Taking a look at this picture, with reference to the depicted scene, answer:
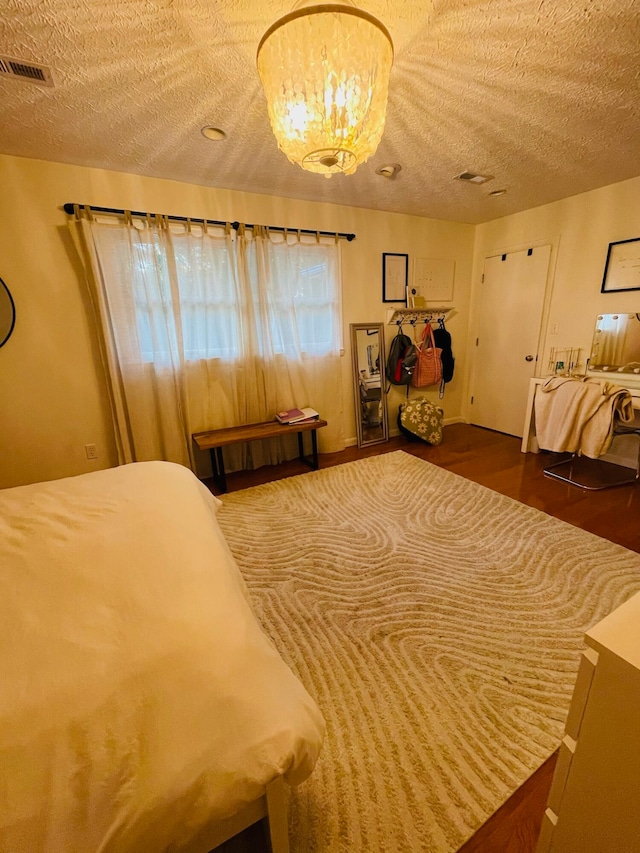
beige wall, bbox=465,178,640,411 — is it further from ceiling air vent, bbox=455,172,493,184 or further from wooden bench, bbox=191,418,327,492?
wooden bench, bbox=191,418,327,492

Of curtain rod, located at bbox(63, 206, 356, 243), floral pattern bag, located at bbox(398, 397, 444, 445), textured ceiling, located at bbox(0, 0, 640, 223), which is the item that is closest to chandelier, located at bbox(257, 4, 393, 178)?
textured ceiling, located at bbox(0, 0, 640, 223)

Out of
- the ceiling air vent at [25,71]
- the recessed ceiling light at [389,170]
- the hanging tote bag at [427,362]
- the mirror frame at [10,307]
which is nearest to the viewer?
the ceiling air vent at [25,71]

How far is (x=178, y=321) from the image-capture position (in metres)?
2.69

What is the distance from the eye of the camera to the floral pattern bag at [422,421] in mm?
3799

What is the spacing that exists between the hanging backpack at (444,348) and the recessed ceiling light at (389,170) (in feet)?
6.33

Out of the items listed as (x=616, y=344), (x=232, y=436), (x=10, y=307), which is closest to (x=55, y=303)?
(x=10, y=307)

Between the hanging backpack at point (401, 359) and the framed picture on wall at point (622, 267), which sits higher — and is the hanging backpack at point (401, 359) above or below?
below

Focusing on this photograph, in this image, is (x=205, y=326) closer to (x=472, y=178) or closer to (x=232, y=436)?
(x=232, y=436)

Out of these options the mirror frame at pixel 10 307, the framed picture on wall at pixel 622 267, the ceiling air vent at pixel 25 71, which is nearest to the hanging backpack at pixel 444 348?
the framed picture on wall at pixel 622 267

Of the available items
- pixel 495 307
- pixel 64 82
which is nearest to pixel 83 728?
pixel 64 82

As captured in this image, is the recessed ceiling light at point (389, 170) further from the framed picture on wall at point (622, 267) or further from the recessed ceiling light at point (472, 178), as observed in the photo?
the framed picture on wall at point (622, 267)

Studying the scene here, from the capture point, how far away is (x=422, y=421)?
381 cm

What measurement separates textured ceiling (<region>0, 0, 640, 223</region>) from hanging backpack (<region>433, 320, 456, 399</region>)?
163cm

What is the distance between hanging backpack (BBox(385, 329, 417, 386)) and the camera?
3812 mm
